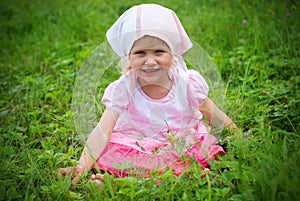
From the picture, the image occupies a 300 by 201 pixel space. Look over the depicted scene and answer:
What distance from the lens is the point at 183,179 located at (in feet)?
7.43

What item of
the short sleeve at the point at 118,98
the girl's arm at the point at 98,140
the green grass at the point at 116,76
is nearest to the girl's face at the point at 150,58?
the short sleeve at the point at 118,98

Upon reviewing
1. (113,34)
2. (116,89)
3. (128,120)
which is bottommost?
(128,120)

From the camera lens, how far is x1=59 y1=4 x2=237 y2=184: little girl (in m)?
→ 2.40

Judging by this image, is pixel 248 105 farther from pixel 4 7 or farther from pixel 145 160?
pixel 4 7

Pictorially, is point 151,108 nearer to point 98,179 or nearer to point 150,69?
point 150,69

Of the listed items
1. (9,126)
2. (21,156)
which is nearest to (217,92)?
(21,156)

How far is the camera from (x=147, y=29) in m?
2.35

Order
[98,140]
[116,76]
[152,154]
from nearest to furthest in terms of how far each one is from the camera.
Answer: [152,154], [98,140], [116,76]

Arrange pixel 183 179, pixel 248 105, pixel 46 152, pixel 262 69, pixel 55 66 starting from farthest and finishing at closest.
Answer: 1. pixel 55 66
2. pixel 262 69
3. pixel 248 105
4. pixel 46 152
5. pixel 183 179

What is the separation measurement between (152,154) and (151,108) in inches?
12.2

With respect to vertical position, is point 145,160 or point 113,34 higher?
point 113,34

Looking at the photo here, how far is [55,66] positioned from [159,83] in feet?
5.57

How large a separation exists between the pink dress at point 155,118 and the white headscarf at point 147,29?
0.58ft

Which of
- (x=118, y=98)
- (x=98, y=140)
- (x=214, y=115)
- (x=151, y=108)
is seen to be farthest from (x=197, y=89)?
(x=98, y=140)
